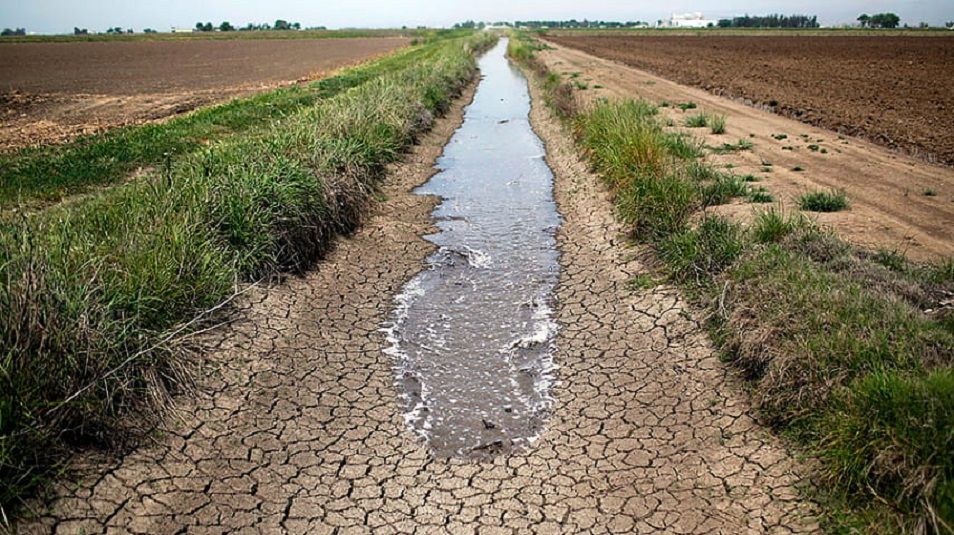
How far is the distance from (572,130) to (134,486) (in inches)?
505

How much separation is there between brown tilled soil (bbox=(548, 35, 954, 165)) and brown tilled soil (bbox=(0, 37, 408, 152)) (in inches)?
622

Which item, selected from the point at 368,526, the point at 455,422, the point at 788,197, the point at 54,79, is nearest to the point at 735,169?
the point at 788,197

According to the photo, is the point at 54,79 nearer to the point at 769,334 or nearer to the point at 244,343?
the point at 244,343

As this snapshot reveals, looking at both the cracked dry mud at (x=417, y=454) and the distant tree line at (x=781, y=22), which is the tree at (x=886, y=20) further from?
the cracked dry mud at (x=417, y=454)

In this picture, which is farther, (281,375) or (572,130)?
(572,130)

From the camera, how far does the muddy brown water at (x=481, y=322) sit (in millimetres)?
5102

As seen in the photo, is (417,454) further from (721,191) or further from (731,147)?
(731,147)

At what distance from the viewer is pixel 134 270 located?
16.7 ft

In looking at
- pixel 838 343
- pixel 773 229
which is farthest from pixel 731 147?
pixel 838 343

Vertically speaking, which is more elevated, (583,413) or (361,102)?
(361,102)

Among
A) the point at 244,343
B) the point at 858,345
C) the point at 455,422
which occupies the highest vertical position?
the point at 858,345

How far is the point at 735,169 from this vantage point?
10.9m

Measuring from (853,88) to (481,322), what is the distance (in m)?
21.2

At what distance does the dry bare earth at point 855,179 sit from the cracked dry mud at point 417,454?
2.62 m
